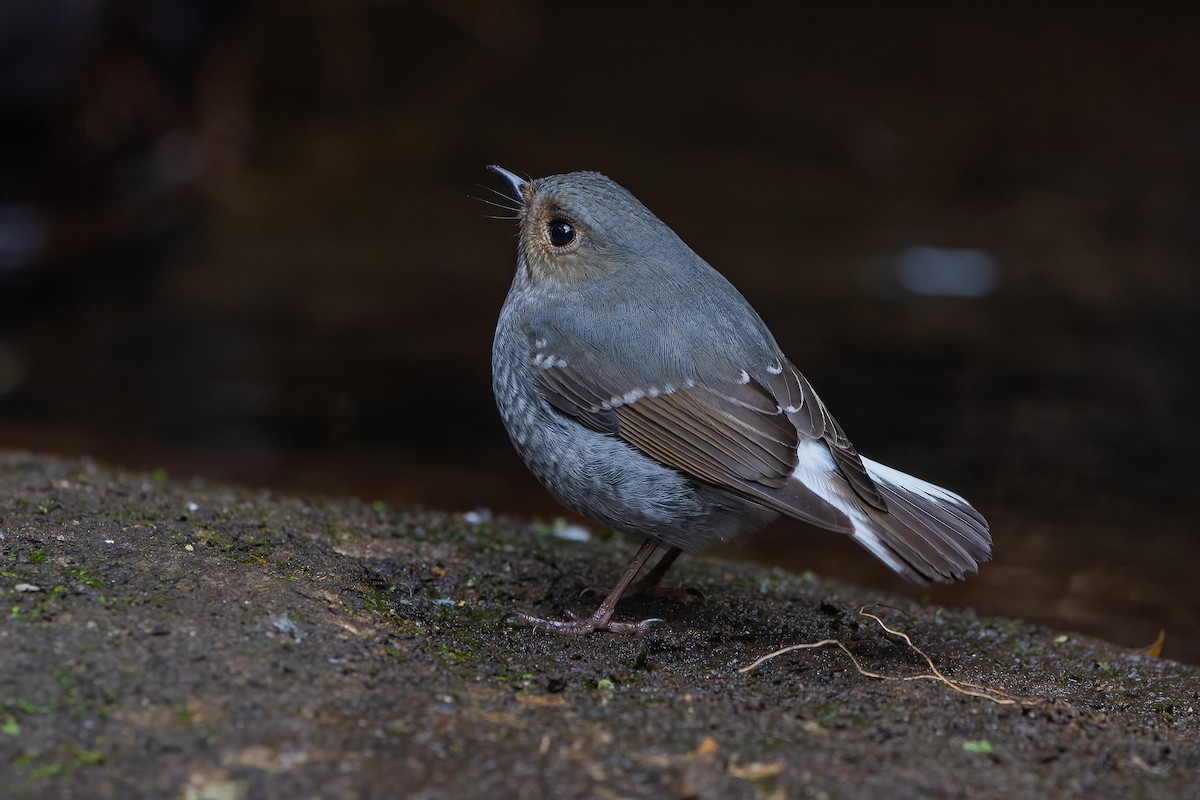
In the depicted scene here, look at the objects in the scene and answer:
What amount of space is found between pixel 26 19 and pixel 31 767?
874cm

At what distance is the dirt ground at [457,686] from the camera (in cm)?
304

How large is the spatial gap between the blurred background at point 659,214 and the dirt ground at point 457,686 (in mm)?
1993

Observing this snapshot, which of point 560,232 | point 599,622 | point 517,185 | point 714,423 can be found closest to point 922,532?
point 714,423

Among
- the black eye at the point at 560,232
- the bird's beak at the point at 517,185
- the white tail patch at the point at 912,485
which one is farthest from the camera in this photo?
the bird's beak at the point at 517,185

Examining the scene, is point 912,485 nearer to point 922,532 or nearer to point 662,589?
point 922,532

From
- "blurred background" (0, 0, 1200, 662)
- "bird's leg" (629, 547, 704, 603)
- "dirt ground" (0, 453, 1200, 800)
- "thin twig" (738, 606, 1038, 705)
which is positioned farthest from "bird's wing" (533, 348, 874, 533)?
"blurred background" (0, 0, 1200, 662)

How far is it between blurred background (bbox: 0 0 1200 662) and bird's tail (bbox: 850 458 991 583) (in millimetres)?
1860

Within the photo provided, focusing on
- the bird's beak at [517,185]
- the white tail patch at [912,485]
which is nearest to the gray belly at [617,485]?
the white tail patch at [912,485]

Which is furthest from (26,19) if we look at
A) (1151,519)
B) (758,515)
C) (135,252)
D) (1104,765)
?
(1104,765)

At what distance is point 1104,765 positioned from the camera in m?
3.37

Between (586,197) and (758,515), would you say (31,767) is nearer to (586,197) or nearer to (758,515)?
(758,515)

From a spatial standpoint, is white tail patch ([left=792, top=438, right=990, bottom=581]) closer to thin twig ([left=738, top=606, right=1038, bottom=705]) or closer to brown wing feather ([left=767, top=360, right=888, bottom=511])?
brown wing feather ([left=767, top=360, right=888, bottom=511])

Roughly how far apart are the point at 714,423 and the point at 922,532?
78 centimetres

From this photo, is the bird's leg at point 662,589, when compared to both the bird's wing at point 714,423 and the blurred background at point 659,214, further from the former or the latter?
the blurred background at point 659,214
